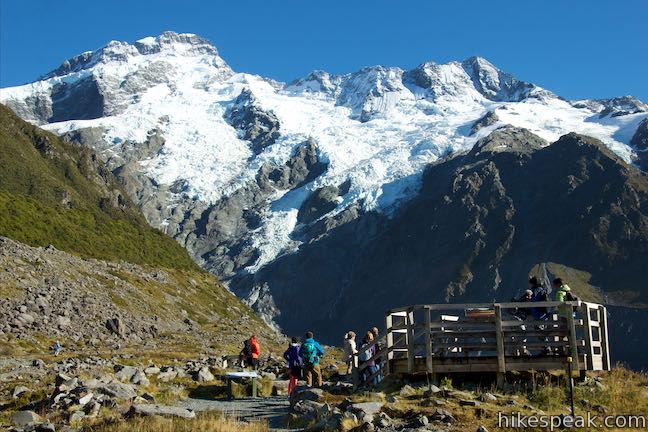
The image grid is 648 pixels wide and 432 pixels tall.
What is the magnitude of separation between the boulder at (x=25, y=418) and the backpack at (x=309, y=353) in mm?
9766

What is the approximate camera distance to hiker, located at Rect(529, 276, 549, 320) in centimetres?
2383

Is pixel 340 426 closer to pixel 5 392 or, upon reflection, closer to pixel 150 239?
pixel 5 392

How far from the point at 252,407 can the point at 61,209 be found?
11981 cm

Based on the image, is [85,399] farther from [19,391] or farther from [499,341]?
[499,341]

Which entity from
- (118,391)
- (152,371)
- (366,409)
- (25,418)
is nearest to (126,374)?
(152,371)

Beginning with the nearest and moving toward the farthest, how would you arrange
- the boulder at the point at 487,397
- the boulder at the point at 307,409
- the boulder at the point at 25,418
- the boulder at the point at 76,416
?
the boulder at the point at 25,418
the boulder at the point at 76,416
the boulder at the point at 307,409
the boulder at the point at 487,397

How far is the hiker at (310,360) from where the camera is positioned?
1026 inches

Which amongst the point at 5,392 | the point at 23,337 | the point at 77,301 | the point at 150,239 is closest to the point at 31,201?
the point at 150,239

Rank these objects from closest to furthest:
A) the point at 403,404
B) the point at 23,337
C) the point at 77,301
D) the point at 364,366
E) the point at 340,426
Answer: the point at 340,426, the point at 403,404, the point at 364,366, the point at 23,337, the point at 77,301

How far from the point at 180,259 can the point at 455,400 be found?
13699cm

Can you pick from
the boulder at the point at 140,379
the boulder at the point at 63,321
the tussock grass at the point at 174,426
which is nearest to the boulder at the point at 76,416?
the tussock grass at the point at 174,426

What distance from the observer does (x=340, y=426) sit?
55.9 ft

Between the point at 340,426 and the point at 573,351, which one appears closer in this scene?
the point at 340,426

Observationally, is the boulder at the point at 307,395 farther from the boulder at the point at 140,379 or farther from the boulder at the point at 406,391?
the boulder at the point at 140,379
